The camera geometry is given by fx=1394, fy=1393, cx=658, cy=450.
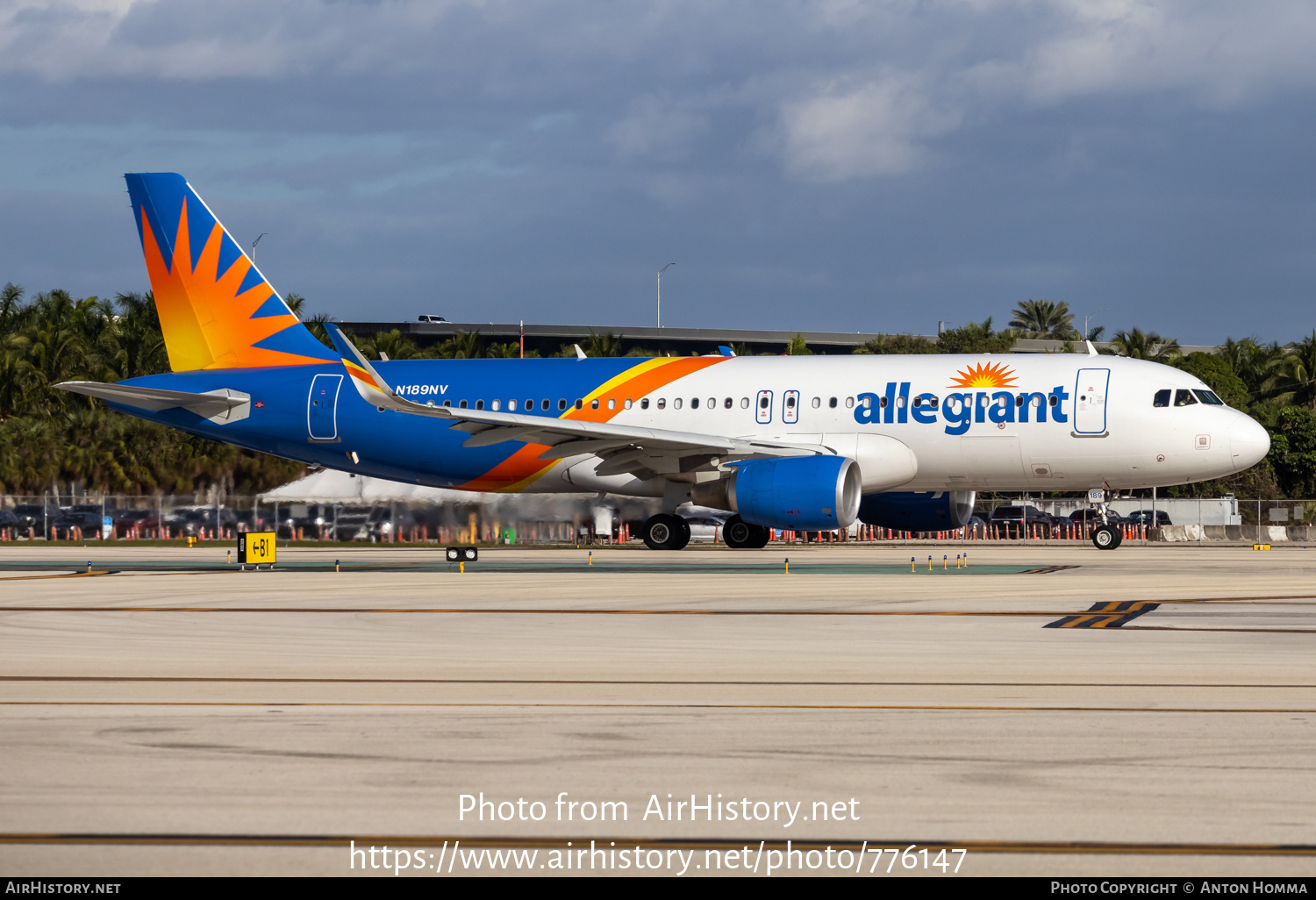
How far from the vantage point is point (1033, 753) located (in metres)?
7.28

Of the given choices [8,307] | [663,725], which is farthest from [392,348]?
[663,725]

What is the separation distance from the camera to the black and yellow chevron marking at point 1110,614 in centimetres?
1413

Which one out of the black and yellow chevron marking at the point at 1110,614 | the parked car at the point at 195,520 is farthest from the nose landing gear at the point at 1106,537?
the parked car at the point at 195,520

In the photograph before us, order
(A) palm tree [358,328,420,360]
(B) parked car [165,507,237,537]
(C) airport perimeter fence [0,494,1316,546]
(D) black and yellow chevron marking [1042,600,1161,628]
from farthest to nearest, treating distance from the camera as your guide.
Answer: (A) palm tree [358,328,420,360] → (B) parked car [165,507,237,537] → (C) airport perimeter fence [0,494,1316,546] → (D) black and yellow chevron marking [1042,600,1161,628]

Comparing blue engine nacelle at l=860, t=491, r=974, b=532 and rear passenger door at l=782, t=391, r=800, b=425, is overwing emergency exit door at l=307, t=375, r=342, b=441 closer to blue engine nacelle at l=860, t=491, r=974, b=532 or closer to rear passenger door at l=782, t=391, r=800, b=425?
rear passenger door at l=782, t=391, r=800, b=425

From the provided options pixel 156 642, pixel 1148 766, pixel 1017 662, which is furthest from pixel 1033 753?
pixel 156 642

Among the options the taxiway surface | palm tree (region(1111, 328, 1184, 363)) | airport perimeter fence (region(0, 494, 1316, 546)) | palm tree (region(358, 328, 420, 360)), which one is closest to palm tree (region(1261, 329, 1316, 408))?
palm tree (region(1111, 328, 1184, 363))

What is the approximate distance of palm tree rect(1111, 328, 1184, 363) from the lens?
75.9 metres

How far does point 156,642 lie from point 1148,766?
9.34m

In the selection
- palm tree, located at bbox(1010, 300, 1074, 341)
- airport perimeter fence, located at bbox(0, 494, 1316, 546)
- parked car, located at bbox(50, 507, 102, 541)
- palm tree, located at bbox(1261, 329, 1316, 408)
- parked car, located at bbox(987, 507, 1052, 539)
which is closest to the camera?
airport perimeter fence, located at bbox(0, 494, 1316, 546)

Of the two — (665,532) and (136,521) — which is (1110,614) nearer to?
(665,532)

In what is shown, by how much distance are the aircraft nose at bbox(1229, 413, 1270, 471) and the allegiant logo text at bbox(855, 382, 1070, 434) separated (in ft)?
11.3
